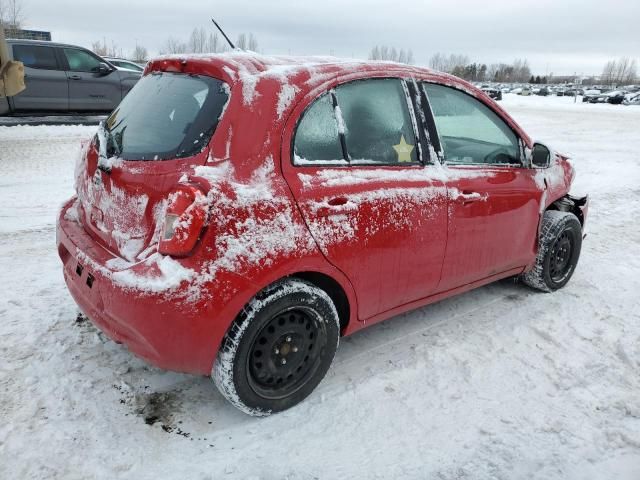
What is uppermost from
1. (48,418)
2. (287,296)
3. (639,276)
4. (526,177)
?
(526,177)

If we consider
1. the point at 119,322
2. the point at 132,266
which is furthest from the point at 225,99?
the point at 119,322

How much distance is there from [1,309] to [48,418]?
140cm

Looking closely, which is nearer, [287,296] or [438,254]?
[287,296]

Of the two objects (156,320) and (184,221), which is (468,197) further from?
(156,320)

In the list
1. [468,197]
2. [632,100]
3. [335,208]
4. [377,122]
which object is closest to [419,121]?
[377,122]

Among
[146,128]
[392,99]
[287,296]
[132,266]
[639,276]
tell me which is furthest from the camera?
[639,276]

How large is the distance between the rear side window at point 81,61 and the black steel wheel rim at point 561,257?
10968mm

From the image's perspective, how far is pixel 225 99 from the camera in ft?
8.42

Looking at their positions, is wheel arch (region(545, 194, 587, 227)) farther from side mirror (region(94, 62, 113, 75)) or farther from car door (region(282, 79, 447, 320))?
side mirror (region(94, 62, 113, 75))

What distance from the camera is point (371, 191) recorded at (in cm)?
284

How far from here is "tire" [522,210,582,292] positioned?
419 centimetres

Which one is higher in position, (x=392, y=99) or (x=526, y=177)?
(x=392, y=99)

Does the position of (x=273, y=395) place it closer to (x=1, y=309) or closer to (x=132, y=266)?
(x=132, y=266)

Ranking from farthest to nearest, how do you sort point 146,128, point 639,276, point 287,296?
point 639,276, point 146,128, point 287,296
